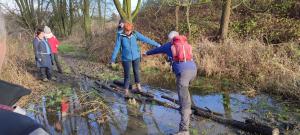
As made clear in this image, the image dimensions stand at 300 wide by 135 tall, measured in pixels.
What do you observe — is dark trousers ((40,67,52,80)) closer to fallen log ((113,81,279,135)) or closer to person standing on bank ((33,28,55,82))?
person standing on bank ((33,28,55,82))

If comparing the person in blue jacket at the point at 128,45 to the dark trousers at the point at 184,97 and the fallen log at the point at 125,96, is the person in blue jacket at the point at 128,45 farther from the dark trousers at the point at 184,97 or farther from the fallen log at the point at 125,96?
the dark trousers at the point at 184,97

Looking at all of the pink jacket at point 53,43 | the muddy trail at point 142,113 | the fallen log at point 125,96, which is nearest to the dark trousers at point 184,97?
the muddy trail at point 142,113

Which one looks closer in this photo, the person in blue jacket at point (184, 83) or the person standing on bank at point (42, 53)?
the person in blue jacket at point (184, 83)

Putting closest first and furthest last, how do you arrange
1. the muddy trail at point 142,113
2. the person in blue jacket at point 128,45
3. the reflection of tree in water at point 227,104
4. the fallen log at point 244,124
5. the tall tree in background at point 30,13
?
the fallen log at point 244,124
the muddy trail at point 142,113
the reflection of tree in water at point 227,104
the person in blue jacket at point 128,45
the tall tree in background at point 30,13

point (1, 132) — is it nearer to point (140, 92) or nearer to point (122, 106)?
point (122, 106)

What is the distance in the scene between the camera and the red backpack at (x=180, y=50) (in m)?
6.75

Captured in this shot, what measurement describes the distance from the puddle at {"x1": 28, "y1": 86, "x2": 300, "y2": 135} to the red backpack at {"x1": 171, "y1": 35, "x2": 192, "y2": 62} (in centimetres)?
137

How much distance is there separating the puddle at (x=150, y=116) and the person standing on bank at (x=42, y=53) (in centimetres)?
300

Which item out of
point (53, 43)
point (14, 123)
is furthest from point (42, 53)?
point (14, 123)

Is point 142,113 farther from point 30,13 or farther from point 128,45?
point 30,13

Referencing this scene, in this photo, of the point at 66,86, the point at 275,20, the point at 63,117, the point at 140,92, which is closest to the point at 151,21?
the point at 275,20

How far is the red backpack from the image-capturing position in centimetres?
675

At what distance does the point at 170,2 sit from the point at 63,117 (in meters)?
9.66

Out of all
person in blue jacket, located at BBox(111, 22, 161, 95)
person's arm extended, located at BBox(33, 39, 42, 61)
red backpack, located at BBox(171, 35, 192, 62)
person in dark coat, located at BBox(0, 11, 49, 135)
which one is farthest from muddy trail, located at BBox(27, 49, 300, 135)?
person in dark coat, located at BBox(0, 11, 49, 135)
